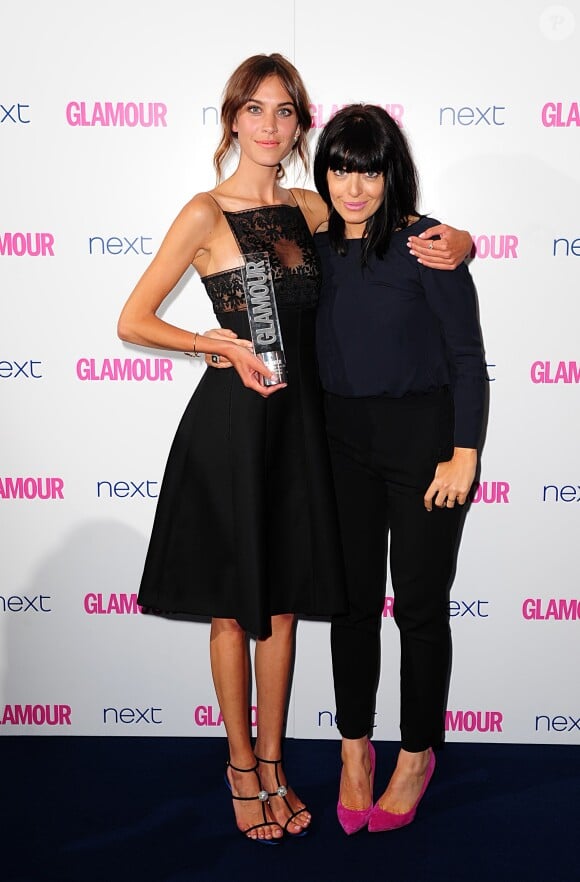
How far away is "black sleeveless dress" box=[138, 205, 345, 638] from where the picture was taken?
2006 mm

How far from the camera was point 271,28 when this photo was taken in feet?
7.69

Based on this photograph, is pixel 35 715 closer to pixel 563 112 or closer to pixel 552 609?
pixel 552 609

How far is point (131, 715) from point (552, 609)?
4.35 feet

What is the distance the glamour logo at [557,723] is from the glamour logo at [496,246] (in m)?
1.38

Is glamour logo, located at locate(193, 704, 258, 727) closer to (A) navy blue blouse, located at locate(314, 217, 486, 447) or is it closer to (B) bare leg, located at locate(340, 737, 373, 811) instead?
(B) bare leg, located at locate(340, 737, 373, 811)

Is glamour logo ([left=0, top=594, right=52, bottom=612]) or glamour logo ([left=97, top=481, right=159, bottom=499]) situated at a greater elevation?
glamour logo ([left=97, top=481, right=159, bottom=499])

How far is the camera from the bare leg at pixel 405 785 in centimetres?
224

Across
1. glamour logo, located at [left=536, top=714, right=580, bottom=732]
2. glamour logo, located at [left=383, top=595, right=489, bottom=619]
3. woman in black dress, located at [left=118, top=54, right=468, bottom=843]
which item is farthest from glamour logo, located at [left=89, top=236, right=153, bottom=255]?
glamour logo, located at [left=536, top=714, right=580, bottom=732]

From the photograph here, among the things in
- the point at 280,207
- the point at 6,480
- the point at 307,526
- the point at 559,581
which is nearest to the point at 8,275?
the point at 6,480

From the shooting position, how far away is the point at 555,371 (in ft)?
8.16

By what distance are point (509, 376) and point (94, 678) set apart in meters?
1.55

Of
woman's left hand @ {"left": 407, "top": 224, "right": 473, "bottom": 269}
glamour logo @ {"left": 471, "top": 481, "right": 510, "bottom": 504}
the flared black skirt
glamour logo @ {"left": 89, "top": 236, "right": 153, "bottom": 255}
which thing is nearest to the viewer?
woman's left hand @ {"left": 407, "top": 224, "right": 473, "bottom": 269}

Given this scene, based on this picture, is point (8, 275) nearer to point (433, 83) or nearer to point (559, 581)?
point (433, 83)

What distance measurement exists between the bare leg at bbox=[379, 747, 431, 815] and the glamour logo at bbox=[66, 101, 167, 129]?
181 cm
